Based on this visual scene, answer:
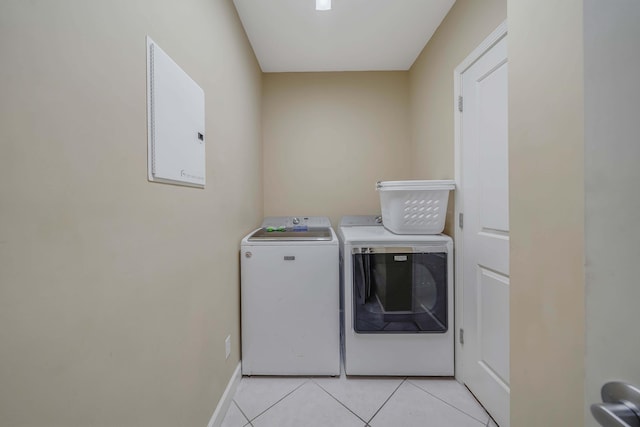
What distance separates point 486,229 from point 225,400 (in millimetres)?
1735

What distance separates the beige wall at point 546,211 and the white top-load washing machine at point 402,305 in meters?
0.97

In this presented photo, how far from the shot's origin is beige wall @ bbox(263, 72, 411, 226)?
246cm

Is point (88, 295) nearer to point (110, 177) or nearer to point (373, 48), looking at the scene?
point (110, 177)

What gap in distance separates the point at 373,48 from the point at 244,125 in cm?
126

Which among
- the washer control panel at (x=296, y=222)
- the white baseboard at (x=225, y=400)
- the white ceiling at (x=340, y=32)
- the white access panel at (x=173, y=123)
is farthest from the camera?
the washer control panel at (x=296, y=222)

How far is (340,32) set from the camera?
6.17 feet

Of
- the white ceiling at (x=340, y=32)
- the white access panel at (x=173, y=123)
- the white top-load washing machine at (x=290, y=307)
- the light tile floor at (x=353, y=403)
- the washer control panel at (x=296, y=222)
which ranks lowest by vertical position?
the light tile floor at (x=353, y=403)

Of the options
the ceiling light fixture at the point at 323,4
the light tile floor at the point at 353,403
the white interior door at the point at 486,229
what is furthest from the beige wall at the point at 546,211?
the ceiling light fixture at the point at 323,4

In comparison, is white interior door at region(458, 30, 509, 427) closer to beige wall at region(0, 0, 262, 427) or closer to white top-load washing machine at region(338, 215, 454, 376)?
white top-load washing machine at region(338, 215, 454, 376)

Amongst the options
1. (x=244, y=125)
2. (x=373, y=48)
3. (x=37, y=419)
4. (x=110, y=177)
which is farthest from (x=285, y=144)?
(x=37, y=419)

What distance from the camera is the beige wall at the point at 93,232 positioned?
46cm

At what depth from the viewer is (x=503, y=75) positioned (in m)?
1.24

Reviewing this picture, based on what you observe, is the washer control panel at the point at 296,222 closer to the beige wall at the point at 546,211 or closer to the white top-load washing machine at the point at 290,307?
the white top-load washing machine at the point at 290,307

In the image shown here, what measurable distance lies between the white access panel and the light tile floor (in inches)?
51.6
